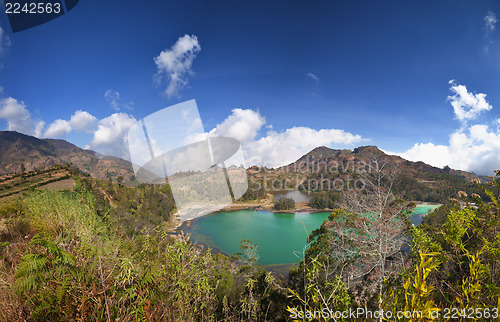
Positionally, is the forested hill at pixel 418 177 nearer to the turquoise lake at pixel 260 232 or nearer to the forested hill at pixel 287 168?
the forested hill at pixel 287 168

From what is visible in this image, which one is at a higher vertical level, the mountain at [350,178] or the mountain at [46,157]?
the mountain at [46,157]

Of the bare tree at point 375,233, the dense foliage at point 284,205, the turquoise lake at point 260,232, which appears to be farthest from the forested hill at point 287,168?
the bare tree at point 375,233

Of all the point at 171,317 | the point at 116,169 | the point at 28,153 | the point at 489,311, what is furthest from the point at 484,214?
the point at 28,153

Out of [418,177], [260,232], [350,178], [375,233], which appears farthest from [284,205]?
[418,177]

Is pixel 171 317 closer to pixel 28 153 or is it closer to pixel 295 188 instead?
pixel 295 188

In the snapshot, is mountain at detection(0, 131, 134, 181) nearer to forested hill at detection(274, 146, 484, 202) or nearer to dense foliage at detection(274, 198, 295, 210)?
dense foliage at detection(274, 198, 295, 210)

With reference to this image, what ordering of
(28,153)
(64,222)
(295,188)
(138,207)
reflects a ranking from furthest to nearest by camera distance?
1. (28,153)
2. (295,188)
3. (138,207)
4. (64,222)

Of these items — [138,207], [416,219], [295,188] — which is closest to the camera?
[416,219]
